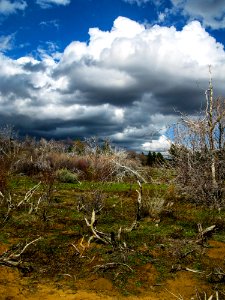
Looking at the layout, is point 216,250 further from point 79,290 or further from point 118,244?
point 79,290

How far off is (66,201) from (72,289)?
9511mm

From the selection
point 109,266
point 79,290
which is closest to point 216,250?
point 109,266

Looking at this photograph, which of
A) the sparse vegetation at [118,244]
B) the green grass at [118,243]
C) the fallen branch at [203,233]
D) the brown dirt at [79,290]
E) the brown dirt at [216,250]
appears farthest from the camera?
the fallen branch at [203,233]

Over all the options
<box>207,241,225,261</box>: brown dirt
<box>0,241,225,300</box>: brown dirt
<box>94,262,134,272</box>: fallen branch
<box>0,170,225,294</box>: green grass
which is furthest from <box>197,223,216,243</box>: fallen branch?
<box>94,262,134,272</box>: fallen branch

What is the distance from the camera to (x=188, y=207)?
16109mm

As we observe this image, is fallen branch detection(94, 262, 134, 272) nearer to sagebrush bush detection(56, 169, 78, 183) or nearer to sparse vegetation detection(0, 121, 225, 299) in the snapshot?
sparse vegetation detection(0, 121, 225, 299)

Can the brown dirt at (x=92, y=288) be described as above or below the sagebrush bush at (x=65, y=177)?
below

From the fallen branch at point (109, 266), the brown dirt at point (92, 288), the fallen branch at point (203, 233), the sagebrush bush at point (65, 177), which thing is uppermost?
the sagebrush bush at point (65, 177)

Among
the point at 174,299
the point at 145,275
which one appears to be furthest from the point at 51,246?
the point at 174,299

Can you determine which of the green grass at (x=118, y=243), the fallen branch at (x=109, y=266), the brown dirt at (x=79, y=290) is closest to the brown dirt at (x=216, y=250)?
the green grass at (x=118, y=243)

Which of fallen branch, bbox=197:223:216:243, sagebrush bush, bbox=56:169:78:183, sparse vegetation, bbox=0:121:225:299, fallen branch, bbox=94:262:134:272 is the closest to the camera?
sparse vegetation, bbox=0:121:225:299

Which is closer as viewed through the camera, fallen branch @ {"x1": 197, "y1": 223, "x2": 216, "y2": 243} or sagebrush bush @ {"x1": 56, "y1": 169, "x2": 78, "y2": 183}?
fallen branch @ {"x1": 197, "y1": 223, "x2": 216, "y2": 243}

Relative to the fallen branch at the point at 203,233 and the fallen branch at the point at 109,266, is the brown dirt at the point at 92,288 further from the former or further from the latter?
the fallen branch at the point at 203,233

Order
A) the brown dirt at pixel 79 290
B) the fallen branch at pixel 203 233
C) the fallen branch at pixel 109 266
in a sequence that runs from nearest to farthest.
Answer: the brown dirt at pixel 79 290
the fallen branch at pixel 109 266
the fallen branch at pixel 203 233
